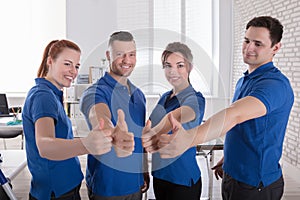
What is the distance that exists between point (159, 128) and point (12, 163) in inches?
68.3

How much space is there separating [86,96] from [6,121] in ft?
9.00

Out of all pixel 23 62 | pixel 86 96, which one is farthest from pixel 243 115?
pixel 23 62

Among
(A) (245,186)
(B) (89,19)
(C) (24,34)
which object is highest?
(B) (89,19)

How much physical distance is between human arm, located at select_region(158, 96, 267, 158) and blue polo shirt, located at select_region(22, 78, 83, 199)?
556 mm

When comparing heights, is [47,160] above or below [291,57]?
below

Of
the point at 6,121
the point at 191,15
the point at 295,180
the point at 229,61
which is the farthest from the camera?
the point at 229,61

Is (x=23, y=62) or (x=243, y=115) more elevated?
(x=23, y=62)

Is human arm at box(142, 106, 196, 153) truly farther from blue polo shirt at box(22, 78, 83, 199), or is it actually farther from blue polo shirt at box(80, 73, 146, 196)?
blue polo shirt at box(22, 78, 83, 199)

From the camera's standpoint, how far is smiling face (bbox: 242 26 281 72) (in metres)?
1.54

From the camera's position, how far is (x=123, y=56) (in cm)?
115

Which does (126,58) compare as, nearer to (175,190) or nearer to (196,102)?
(196,102)

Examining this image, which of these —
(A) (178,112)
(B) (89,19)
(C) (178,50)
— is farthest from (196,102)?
(B) (89,19)

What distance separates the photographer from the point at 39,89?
1.42 meters

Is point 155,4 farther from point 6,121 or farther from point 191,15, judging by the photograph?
point 6,121
